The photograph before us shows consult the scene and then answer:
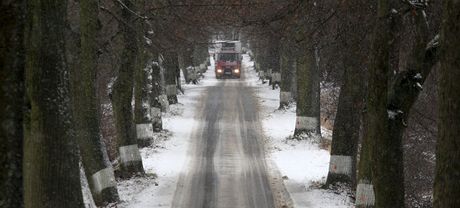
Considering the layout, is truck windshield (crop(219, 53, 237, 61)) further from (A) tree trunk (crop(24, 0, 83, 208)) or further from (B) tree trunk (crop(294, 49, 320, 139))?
(A) tree trunk (crop(24, 0, 83, 208))

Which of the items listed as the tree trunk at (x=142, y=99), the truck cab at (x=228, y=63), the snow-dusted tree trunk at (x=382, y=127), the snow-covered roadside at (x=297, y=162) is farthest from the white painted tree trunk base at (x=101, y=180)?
the truck cab at (x=228, y=63)

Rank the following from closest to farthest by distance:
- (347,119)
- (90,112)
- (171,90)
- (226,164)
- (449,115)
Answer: (449,115)
(90,112)
(347,119)
(226,164)
(171,90)

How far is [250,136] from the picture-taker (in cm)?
2473

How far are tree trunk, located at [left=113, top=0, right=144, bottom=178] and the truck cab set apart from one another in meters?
42.4

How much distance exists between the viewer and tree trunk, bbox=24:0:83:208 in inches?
321

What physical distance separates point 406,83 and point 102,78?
18897 mm

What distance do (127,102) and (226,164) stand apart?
4.07 m

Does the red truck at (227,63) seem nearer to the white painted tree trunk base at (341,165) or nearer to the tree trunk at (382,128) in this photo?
the white painted tree trunk base at (341,165)

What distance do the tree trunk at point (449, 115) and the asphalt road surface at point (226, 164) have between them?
26.3 feet

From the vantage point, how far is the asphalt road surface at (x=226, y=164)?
14.0m

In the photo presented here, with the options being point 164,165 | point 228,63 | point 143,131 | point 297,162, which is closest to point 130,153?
point 164,165

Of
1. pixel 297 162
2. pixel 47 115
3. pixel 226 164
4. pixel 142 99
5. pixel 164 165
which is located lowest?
pixel 297 162

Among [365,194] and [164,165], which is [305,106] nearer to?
[164,165]

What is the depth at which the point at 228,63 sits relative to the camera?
59.0m
